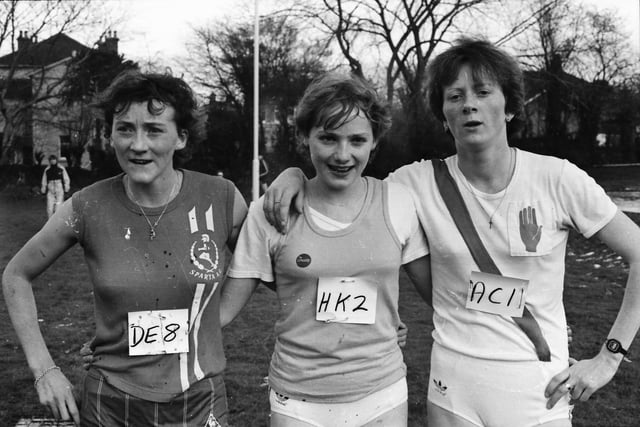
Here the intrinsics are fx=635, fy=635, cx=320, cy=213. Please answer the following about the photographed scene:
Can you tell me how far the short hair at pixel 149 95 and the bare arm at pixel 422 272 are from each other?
104 centimetres

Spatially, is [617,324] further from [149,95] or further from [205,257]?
[149,95]

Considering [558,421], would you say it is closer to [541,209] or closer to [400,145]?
[541,209]

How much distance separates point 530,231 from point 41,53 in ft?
121

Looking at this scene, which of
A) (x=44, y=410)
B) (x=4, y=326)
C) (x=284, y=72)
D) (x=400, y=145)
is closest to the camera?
(x=44, y=410)

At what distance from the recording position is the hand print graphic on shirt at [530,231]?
2.31 metres

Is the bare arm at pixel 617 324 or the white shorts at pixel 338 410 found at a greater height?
the bare arm at pixel 617 324

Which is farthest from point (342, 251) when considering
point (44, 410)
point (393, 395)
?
point (44, 410)

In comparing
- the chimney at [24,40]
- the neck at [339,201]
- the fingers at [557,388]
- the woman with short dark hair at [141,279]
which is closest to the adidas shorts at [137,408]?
the woman with short dark hair at [141,279]

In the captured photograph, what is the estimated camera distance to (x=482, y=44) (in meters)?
2.54

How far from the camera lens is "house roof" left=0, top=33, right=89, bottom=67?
26844 millimetres

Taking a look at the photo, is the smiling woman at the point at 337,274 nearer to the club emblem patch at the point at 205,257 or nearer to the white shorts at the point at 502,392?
the club emblem patch at the point at 205,257

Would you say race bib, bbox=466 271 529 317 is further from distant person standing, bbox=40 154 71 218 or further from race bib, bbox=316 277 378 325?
distant person standing, bbox=40 154 71 218

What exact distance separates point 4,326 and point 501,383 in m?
5.86

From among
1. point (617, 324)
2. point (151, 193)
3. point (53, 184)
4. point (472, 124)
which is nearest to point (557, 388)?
point (617, 324)
